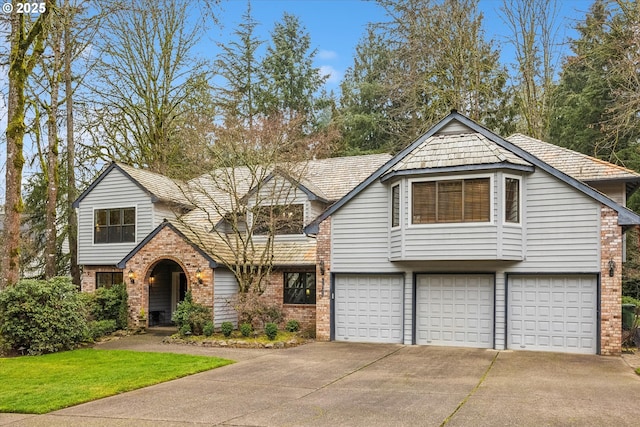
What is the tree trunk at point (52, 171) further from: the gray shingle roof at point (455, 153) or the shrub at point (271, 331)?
the gray shingle roof at point (455, 153)

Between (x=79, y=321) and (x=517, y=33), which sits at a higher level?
(x=517, y=33)

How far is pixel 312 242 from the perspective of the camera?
19047 mm

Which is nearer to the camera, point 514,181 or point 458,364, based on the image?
point 458,364

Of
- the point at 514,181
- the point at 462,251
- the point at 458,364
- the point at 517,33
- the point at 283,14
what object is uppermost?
the point at 283,14

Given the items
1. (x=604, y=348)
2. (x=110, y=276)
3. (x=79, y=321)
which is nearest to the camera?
(x=604, y=348)

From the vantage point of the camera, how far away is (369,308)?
645 inches

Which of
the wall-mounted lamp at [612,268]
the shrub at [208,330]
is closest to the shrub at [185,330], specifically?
the shrub at [208,330]

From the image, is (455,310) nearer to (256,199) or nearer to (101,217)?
(256,199)

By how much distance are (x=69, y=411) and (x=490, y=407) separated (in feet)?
21.3

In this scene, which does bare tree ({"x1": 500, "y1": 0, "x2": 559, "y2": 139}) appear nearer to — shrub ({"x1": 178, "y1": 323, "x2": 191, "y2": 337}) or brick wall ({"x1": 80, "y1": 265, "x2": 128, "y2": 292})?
shrub ({"x1": 178, "y1": 323, "x2": 191, "y2": 337})

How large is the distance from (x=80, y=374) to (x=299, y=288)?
8.41 m

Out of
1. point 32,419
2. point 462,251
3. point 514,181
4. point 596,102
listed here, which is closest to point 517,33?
point 596,102

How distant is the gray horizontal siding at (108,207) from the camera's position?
70.5 feet

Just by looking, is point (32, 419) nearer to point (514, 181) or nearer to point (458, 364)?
point (458, 364)
